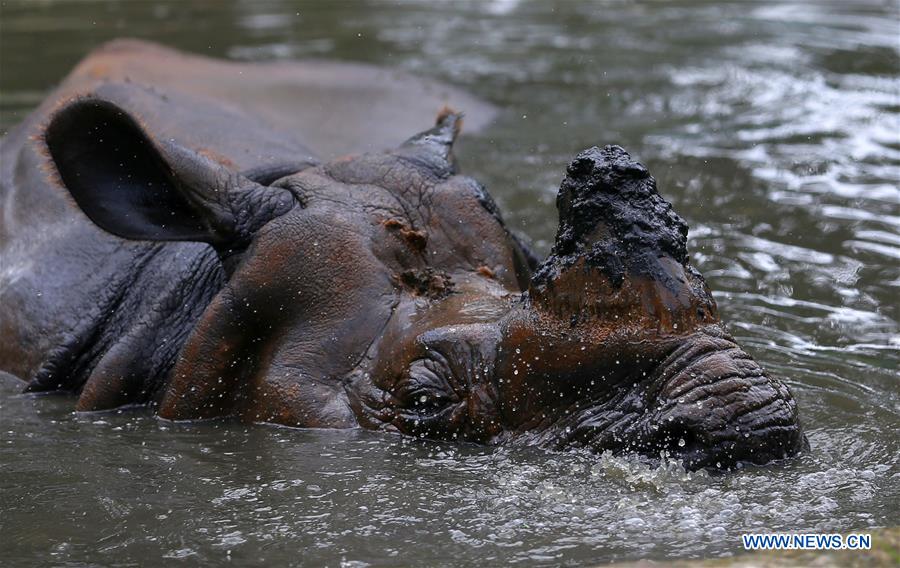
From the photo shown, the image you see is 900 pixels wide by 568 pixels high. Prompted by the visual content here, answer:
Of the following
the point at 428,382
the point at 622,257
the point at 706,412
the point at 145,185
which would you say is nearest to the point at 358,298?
the point at 428,382

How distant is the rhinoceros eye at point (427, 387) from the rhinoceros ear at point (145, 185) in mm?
794

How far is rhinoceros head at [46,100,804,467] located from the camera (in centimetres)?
402

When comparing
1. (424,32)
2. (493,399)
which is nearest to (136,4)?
(424,32)

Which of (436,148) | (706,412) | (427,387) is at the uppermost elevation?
(436,148)

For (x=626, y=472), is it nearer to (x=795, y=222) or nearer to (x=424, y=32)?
(x=795, y=222)

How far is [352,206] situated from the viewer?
194 inches

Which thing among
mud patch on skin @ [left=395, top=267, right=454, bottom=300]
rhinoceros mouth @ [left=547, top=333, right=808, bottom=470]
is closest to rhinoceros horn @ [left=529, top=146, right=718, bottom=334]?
rhinoceros mouth @ [left=547, top=333, right=808, bottom=470]

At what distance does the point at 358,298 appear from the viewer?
15.5ft

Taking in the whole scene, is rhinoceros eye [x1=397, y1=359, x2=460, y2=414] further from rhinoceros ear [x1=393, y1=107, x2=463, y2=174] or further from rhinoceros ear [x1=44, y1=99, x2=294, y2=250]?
rhinoceros ear [x1=393, y1=107, x2=463, y2=174]

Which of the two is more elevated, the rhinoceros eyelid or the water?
the rhinoceros eyelid

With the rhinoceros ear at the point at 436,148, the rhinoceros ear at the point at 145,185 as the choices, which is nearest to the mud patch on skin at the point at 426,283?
the rhinoceros ear at the point at 145,185

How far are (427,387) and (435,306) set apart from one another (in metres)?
0.34

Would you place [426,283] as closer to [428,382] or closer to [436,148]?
[428,382]

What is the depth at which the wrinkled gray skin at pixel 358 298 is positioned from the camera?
4035 millimetres
